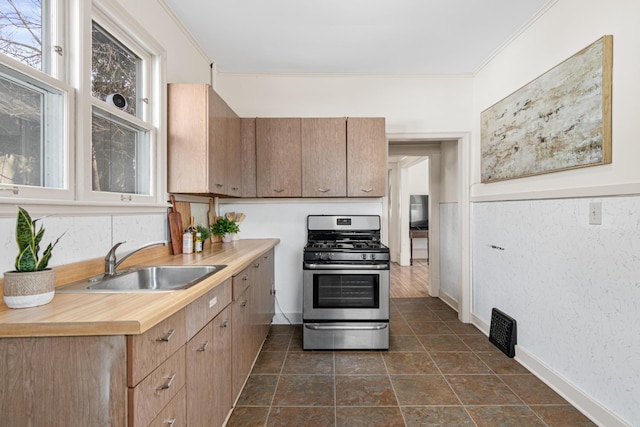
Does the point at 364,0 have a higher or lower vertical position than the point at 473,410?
higher

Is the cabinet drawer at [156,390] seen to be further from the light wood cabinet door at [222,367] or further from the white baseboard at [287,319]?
the white baseboard at [287,319]

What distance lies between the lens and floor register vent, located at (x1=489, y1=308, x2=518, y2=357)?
253cm

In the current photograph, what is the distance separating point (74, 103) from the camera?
1.43m

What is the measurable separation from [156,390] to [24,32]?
1.47 metres

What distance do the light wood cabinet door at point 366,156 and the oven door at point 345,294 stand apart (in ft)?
2.63

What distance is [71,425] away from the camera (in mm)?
919

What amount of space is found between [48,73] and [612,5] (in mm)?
2850

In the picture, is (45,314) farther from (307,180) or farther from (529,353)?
(529,353)

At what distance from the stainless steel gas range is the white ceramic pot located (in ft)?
5.97

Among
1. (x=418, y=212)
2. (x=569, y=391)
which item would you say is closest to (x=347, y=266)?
(x=569, y=391)

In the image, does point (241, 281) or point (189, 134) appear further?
point (189, 134)

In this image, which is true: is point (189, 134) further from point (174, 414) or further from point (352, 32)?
point (174, 414)

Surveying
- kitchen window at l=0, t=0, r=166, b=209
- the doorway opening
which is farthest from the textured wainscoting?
kitchen window at l=0, t=0, r=166, b=209

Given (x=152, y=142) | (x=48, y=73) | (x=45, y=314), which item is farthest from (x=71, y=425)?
(x=152, y=142)
